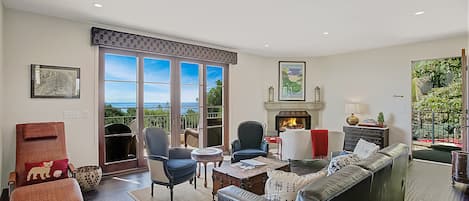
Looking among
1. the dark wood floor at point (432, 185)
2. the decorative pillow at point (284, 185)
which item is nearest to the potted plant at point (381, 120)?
the dark wood floor at point (432, 185)

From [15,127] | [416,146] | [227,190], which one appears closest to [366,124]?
[416,146]

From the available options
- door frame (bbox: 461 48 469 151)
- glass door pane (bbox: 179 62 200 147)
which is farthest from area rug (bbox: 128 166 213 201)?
door frame (bbox: 461 48 469 151)

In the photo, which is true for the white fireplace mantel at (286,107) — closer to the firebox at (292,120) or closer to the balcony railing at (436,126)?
the firebox at (292,120)

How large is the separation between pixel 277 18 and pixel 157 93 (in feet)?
9.09

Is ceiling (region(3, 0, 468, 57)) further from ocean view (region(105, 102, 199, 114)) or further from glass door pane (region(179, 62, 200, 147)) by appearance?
ocean view (region(105, 102, 199, 114))

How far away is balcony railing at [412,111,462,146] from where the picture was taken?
7195mm

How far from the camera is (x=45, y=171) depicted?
3.27 m

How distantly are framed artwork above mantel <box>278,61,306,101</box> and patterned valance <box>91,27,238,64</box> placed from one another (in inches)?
70.9

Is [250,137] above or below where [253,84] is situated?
below

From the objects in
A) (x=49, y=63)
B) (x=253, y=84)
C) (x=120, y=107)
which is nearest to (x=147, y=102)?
(x=120, y=107)

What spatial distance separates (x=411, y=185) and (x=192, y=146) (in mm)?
4153

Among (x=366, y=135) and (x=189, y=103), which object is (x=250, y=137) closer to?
(x=189, y=103)

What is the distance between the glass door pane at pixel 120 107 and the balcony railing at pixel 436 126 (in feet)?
23.9

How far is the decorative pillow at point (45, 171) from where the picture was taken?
3199mm
